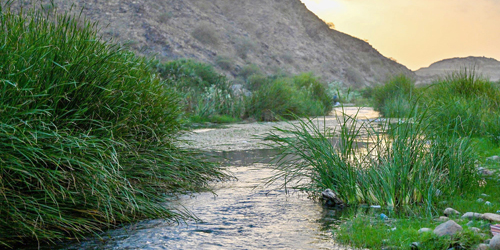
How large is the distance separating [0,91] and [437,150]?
3.96 metres

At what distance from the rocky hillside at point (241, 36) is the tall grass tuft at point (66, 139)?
72.9 feet

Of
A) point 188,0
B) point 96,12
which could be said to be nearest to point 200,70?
point 96,12

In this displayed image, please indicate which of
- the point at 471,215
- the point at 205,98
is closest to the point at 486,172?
the point at 471,215

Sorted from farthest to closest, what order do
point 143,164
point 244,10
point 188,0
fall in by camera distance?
point 244,10 < point 188,0 < point 143,164

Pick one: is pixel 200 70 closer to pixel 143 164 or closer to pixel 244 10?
pixel 143 164

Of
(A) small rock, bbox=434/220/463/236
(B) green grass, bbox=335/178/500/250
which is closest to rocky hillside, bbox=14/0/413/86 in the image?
(B) green grass, bbox=335/178/500/250

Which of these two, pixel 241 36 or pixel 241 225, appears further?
pixel 241 36

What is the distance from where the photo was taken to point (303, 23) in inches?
2677

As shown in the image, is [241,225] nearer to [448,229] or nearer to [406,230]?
[406,230]

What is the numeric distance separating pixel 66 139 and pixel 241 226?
1.58 meters

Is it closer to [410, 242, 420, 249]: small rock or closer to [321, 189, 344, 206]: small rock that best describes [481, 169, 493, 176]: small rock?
[321, 189, 344, 206]: small rock

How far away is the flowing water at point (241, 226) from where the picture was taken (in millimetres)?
3768

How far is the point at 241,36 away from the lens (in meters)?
50.6

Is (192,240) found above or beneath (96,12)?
beneath
